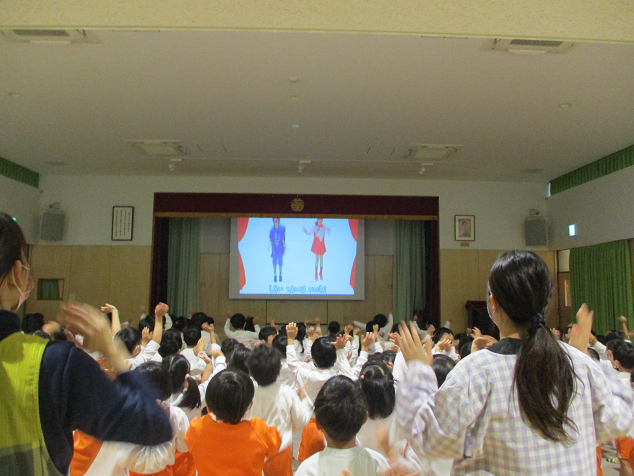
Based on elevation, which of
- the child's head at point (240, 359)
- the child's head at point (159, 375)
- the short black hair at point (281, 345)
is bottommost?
the short black hair at point (281, 345)

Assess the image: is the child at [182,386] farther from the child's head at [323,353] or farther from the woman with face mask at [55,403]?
the woman with face mask at [55,403]

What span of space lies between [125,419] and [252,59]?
167 inches

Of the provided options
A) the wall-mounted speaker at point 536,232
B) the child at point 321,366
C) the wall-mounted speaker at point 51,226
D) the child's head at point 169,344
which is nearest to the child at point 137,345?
the child's head at point 169,344

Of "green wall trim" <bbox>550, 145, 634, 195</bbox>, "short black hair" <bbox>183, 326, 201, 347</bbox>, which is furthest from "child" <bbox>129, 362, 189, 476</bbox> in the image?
"green wall trim" <bbox>550, 145, 634, 195</bbox>

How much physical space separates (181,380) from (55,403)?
182 cm

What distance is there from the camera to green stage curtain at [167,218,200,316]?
396 inches

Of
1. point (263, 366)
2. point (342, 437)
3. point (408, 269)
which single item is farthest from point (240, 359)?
point (408, 269)

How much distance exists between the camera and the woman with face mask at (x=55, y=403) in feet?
2.78

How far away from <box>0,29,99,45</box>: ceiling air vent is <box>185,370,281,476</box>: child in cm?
338

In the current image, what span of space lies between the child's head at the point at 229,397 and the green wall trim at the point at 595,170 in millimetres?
6879

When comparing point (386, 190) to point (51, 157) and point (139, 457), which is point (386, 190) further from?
point (139, 457)

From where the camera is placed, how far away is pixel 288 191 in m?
9.21

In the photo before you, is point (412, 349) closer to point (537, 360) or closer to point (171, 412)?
point (537, 360)

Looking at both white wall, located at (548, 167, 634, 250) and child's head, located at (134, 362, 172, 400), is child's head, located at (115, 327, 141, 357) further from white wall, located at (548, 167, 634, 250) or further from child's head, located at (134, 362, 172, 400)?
white wall, located at (548, 167, 634, 250)
